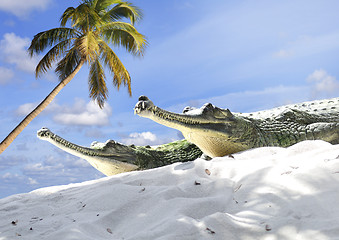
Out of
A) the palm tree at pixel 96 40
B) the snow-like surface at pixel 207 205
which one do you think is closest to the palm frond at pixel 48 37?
the palm tree at pixel 96 40

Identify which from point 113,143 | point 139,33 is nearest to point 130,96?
point 139,33

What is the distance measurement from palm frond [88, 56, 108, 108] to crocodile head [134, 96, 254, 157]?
9.68 meters

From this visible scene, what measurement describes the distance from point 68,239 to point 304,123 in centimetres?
525

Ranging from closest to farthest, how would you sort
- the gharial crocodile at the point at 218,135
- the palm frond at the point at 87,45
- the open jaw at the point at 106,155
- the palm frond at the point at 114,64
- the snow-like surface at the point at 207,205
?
the snow-like surface at the point at 207,205, the gharial crocodile at the point at 218,135, the open jaw at the point at 106,155, the palm frond at the point at 87,45, the palm frond at the point at 114,64

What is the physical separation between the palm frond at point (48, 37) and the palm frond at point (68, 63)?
0.76 meters

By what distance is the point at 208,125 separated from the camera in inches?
216

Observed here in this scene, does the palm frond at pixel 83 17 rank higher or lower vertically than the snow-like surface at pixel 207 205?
higher

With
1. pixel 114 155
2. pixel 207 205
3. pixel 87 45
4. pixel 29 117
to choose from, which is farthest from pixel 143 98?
pixel 29 117

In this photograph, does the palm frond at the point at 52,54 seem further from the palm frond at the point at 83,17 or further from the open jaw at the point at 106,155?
the open jaw at the point at 106,155

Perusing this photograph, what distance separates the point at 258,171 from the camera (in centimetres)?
341

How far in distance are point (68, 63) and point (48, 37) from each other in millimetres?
1386

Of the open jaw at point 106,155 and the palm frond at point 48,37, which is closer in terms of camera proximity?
the open jaw at point 106,155

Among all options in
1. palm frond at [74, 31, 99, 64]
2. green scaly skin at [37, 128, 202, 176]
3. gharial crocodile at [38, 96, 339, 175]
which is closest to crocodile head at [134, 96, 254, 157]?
gharial crocodile at [38, 96, 339, 175]

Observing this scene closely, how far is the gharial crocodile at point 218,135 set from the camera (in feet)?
18.0
